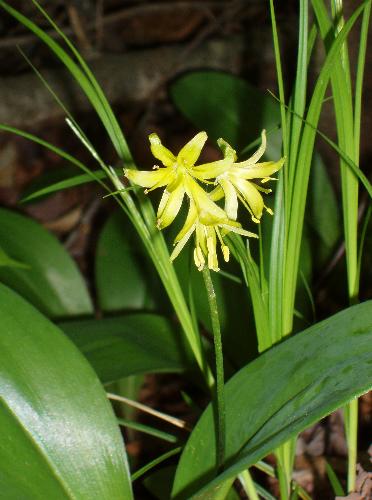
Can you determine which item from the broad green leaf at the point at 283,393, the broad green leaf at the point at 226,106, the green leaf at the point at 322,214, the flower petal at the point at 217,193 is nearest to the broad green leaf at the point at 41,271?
the broad green leaf at the point at 226,106

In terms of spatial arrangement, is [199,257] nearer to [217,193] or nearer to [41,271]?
[217,193]

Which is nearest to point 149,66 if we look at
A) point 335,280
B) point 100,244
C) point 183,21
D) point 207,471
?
point 183,21

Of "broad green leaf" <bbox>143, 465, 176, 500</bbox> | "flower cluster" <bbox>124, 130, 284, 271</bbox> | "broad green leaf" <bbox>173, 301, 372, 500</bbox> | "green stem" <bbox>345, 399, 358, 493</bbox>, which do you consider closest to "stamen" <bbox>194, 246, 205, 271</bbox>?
"flower cluster" <bbox>124, 130, 284, 271</bbox>

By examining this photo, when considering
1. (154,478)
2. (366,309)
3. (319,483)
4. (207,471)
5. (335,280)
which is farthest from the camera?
(335,280)

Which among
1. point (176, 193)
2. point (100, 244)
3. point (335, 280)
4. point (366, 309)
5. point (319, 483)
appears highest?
point (176, 193)

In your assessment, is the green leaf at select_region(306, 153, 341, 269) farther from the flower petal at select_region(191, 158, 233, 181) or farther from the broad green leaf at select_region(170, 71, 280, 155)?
the flower petal at select_region(191, 158, 233, 181)

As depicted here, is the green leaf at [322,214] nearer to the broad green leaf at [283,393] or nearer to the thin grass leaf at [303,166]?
the thin grass leaf at [303,166]

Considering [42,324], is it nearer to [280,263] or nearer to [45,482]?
[45,482]
